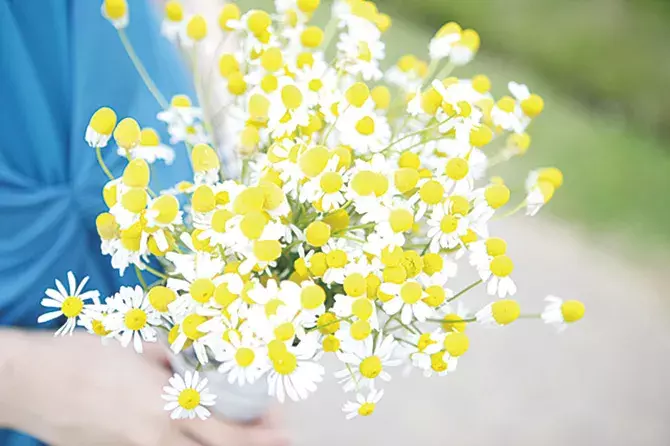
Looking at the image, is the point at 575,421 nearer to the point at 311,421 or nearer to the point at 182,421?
the point at 311,421

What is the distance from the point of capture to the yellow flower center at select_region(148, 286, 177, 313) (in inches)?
15.9

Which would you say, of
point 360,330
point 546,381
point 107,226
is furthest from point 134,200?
point 546,381

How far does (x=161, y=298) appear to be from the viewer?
1.33 feet

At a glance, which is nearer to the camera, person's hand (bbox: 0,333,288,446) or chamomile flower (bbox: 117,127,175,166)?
chamomile flower (bbox: 117,127,175,166)

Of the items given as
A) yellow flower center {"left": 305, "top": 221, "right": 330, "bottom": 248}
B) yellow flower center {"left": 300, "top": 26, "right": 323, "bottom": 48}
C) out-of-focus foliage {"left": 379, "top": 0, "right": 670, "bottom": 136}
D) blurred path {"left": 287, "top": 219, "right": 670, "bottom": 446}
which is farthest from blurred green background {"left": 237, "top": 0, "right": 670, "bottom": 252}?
yellow flower center {"left": 305, "top": 221, "right": 330, "bottom": 248}

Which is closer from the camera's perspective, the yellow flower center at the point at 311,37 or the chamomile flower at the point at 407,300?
the chamomile flower at the point at 407,300

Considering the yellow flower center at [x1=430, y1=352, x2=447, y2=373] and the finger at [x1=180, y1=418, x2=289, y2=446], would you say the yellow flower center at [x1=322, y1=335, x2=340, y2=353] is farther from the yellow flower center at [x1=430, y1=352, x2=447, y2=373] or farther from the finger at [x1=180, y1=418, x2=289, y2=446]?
the finger at [x1=180, y1=418, x2=289, y2=446]

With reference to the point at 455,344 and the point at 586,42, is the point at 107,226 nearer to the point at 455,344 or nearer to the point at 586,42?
the point at 455,344

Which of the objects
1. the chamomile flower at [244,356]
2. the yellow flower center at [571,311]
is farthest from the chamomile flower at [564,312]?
the chamomile flower at [244,356]

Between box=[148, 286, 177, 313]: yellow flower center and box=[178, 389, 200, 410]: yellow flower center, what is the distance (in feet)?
0.17

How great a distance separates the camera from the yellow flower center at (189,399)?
16.1 inches

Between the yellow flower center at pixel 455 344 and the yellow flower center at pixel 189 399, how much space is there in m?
0.16

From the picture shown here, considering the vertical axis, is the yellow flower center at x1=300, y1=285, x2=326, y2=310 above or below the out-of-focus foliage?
below

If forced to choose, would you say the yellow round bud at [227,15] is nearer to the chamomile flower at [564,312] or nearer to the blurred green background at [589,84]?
the chamomile flower at [564,312]
